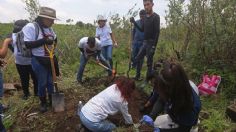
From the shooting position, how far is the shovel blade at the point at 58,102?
21.4 feet

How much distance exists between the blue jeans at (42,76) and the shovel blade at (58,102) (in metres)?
0.20

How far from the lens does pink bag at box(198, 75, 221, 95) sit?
7090 millimetres

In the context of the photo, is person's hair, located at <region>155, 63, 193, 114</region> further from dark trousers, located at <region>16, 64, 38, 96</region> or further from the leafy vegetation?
dark trousers, located at <region>16, 64, 38, 96</region>

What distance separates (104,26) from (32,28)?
3341 millimetres

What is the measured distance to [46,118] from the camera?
646 centimetres

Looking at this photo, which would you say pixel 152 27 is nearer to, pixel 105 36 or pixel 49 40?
pixel 105 36

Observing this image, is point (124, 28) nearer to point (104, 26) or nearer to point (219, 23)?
point (104, 26)

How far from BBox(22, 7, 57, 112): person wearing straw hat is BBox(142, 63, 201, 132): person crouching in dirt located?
2.96 metres

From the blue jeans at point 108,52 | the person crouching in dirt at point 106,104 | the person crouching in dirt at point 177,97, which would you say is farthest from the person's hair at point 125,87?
the blue jeans at point 108,52

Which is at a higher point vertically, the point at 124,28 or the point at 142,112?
the point at 124,28

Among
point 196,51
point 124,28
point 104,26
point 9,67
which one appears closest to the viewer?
point 196,51

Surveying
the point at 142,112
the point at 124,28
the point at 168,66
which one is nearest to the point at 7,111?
the point at 142,112

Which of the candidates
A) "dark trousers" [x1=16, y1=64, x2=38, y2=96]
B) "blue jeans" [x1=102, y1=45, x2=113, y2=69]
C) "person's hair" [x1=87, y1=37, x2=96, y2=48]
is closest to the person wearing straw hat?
"dark trousers" [x1=16, y1=64, x2=38, y2=96]

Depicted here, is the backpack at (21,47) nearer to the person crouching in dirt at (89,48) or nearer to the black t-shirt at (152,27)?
the person crouching in dirt at (89,48)
